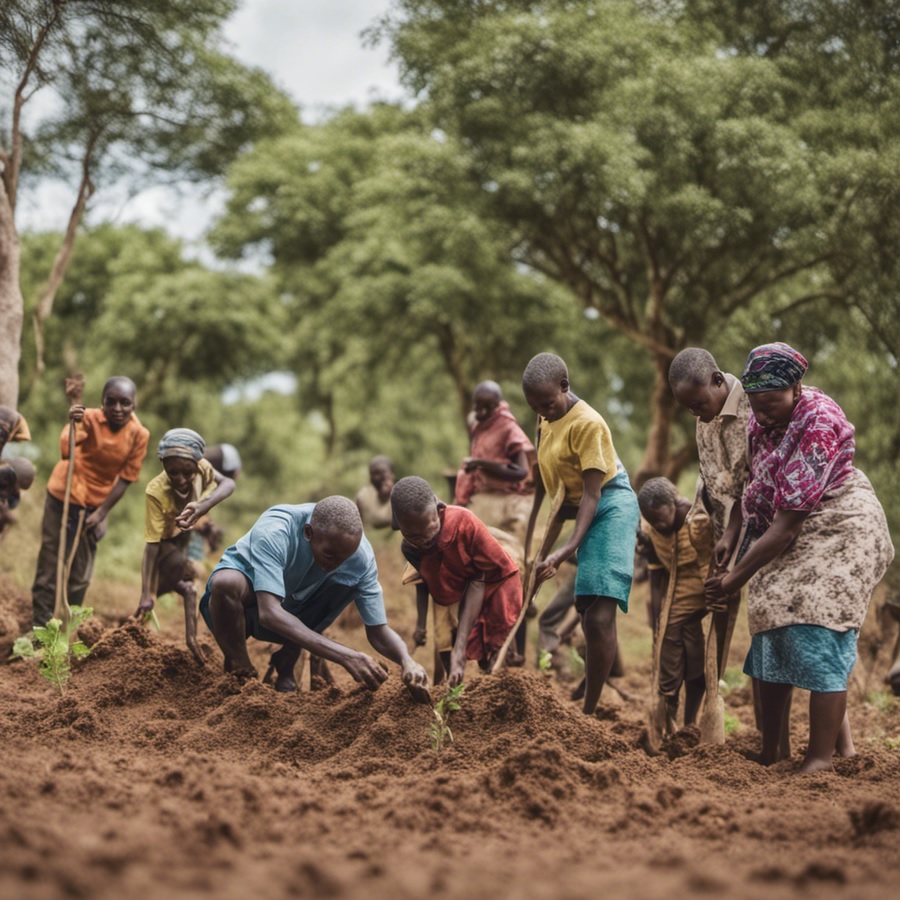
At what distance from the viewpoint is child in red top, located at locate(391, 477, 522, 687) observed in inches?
176

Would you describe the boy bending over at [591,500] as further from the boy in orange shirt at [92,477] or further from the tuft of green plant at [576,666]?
the boy in orange shirt at [92,477]

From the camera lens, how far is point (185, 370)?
19.6m

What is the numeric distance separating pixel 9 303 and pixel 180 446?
13.5 feet

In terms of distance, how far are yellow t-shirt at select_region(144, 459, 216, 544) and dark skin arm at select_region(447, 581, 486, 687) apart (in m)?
1.84

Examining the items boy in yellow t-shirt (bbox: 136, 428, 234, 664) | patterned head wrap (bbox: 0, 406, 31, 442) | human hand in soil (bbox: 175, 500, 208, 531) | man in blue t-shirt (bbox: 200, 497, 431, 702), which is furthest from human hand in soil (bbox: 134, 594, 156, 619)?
patterned head wrap (bbox: 0, 406, 31, 442)

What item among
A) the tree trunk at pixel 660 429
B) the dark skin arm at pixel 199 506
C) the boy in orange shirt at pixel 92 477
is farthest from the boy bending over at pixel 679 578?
the tree trunk at pixel 660 429

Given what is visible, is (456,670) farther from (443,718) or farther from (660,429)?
(660,429)

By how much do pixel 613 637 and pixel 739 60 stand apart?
9.16 meters

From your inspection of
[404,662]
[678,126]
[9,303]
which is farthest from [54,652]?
[678,126]

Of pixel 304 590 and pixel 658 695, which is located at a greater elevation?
pixel 304 590

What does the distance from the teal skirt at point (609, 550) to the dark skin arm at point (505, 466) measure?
1916 millimetres

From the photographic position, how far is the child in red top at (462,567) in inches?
176

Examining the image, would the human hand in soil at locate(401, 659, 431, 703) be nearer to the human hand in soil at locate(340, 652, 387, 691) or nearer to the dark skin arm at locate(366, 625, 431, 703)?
the dark skin arm at locate(366, 625, 431, 703)

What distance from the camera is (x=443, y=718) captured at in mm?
4086
